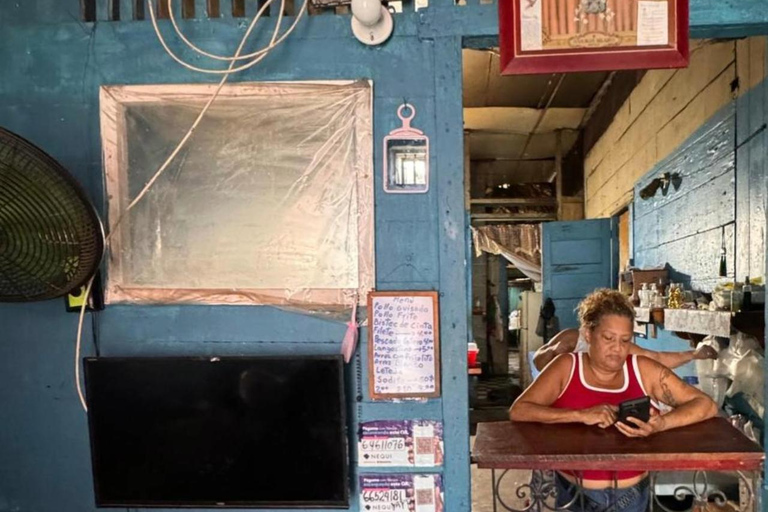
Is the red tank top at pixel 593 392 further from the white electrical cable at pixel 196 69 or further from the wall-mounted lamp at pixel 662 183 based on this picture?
the wall-mounted lamp at pixel 662 183

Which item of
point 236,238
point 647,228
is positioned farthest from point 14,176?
point 647,228

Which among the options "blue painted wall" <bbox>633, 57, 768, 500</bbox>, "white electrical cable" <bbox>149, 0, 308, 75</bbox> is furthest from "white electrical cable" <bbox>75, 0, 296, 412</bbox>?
"blue painted wall" <bbox>633, 57, 768, 500</bbox>

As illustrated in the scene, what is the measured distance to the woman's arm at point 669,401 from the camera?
1.95 meters

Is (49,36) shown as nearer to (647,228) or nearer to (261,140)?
(261,140)

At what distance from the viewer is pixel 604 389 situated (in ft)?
7.48

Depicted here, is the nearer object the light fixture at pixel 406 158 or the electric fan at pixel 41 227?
the electric fan at pixel 41 227

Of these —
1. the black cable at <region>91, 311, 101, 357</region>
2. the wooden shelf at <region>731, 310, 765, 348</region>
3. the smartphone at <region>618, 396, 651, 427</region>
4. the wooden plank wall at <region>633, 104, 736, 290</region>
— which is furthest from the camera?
the wooden plank wall at <region>633, 104, 736, 290</region>

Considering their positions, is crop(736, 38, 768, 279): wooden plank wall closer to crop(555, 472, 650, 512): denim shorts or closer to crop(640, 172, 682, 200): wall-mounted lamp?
crop(640, 172, 682, 200): wall-mounted lamp

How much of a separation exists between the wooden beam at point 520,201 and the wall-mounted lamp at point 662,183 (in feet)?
14.7

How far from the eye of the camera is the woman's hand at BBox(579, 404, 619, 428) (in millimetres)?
2016

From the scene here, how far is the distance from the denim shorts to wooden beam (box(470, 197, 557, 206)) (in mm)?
7495

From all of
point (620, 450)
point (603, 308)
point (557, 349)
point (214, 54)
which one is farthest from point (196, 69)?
point (557, 349)

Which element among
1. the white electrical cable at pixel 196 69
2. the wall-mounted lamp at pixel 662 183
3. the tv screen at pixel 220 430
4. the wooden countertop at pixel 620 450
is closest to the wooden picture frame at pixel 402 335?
the tv screen at pixel 220 430

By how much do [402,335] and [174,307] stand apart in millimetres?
877
